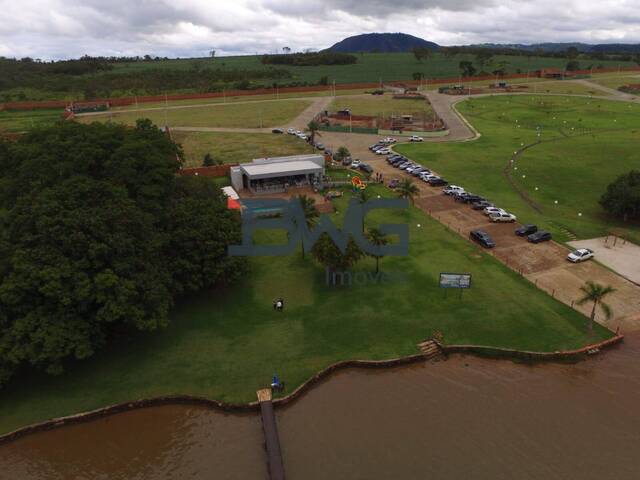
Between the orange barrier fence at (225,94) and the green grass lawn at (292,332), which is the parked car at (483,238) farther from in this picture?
the orange barrier fence at (225,94)

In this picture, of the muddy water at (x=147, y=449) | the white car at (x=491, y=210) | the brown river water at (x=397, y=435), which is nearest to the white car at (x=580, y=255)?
the white car at (x=491, y=210)

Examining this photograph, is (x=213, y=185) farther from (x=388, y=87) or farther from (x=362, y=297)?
(x=388, y=87)

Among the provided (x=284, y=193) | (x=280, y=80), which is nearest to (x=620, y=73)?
(x=280, y=80)

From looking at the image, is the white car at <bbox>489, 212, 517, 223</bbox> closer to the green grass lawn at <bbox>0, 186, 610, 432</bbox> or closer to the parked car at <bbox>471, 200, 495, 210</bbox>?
the parked car at <bbox>471, 200, 495, 210</bbox>

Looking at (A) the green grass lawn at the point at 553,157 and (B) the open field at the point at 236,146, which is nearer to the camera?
(A) the green grass lawn at the point at 553,157

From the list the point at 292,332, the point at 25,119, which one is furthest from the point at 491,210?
the point at 25,119

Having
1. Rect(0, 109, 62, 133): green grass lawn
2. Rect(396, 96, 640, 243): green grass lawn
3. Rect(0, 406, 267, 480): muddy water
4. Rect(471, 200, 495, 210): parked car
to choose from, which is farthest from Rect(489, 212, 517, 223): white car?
Rect(0, 109, 62, 133): green grass lawn
